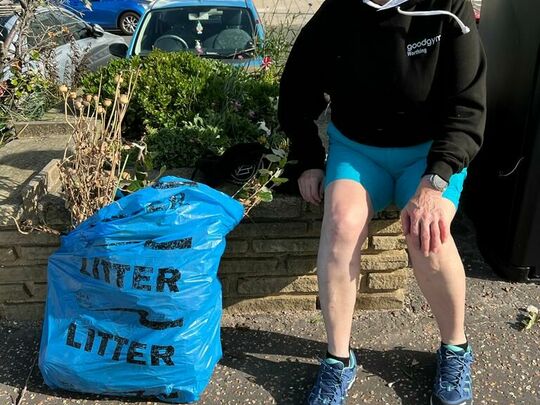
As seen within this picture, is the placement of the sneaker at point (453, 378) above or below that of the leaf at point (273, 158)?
below

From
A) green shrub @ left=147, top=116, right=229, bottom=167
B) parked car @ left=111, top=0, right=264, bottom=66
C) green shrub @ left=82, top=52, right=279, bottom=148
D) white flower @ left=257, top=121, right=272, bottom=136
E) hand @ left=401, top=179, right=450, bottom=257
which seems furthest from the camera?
parked car @ left=111, top=0, right=264, bottom=66

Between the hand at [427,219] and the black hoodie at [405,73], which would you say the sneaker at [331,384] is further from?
the black hoodie at [405,73]

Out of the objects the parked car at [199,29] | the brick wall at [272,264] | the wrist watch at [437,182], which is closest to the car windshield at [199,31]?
the parked car at [199,29]

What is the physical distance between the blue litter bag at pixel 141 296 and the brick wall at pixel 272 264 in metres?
0.37

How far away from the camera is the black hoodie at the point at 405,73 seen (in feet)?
6.97

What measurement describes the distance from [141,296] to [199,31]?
12.3 feet

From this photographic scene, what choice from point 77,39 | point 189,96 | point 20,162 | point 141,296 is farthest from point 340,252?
point 77,39

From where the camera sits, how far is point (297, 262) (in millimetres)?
2775

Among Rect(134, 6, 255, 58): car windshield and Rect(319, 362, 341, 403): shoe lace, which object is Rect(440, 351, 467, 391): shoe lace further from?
Rect(134, 6, 255, 58): car windshield

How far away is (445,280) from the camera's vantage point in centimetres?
217

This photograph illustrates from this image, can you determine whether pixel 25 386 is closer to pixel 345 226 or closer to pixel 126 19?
pixel 345 226

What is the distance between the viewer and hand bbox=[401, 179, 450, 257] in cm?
208

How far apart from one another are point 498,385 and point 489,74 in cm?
178

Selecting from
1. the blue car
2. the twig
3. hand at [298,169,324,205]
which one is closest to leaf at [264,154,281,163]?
hand at [298,169,324,205]
